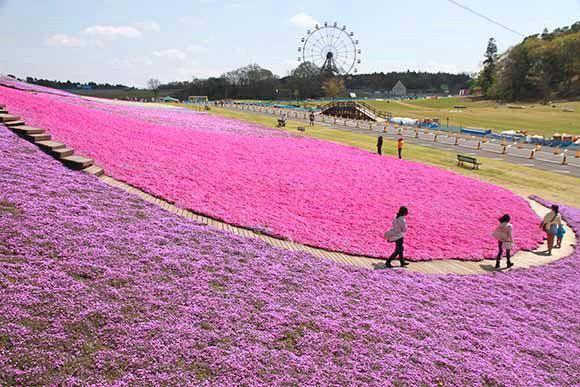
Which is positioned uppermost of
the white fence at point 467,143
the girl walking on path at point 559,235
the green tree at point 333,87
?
the green tree at point 333,87

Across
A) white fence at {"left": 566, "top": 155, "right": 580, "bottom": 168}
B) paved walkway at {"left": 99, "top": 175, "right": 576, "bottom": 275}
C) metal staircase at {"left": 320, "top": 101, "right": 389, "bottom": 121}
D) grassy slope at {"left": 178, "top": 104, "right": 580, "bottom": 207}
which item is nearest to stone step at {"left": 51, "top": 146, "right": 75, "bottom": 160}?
paved walkway at {"left": 99, "top": 175, "right": 576, "bottom": 275}

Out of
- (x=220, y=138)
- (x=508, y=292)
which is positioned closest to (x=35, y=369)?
(x=508, y=292)

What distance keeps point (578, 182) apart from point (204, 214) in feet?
112

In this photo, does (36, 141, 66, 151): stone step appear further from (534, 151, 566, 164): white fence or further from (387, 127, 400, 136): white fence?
(387, 127, 400, 136): white fence

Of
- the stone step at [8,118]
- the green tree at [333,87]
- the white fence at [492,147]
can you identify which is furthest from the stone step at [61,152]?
the green tree at [333,87]

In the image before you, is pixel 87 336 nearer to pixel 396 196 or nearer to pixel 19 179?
pixel 19 179

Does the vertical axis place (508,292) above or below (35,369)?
below

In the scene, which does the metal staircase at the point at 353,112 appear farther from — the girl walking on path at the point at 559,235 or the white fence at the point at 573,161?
the girl walking on path at the point at 559,235

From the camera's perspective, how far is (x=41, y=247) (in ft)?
28.7

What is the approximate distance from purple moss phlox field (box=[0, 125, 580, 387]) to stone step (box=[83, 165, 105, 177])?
1.11 metres

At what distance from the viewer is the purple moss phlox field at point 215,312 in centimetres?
674

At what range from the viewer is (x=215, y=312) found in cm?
829

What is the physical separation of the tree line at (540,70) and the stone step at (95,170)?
150171 millimetres

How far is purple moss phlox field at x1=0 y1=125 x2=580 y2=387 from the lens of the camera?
265 inches
